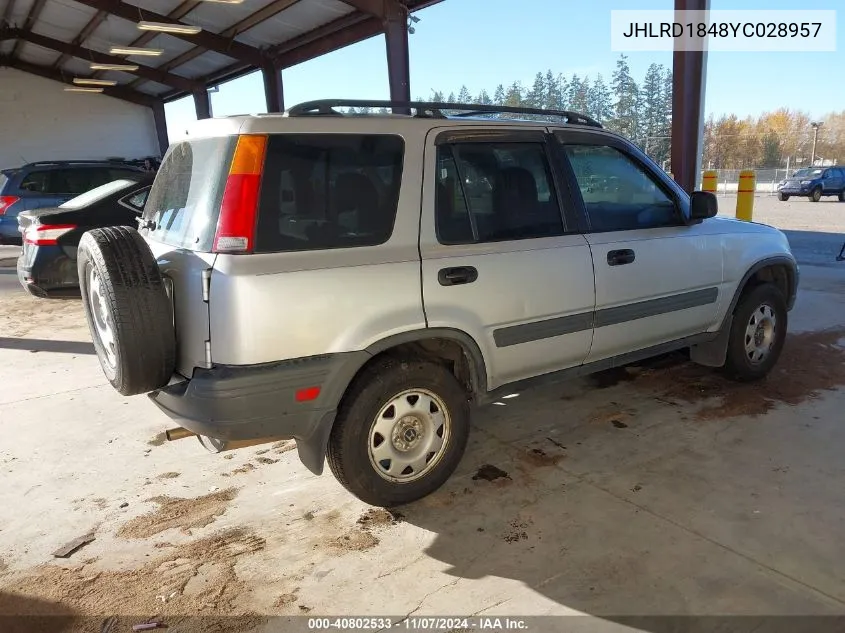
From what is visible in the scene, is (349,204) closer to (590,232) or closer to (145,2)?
(590,232)

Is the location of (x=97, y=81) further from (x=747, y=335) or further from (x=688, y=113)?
(x=747, y=335)

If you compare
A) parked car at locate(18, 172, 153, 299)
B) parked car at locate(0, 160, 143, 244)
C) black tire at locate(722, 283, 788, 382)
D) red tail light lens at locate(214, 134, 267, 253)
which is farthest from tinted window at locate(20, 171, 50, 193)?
black tire at locate(722, 283, 788, 382)

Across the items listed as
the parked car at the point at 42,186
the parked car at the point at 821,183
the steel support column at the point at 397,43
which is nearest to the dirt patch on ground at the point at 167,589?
the parked car at the point at 42,186

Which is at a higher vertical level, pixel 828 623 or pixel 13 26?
pixel 13 26

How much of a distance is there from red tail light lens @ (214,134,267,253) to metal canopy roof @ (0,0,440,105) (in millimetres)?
11809

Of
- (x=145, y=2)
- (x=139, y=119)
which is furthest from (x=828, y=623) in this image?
(x=139, y=119)

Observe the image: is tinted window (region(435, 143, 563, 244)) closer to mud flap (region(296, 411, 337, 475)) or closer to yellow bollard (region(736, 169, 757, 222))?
mud flap (region(296, 411, 337, 475))

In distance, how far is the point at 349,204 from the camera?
9.14ft

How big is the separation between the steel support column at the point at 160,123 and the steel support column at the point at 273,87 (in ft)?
42.2

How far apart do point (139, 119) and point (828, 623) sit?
33.3m

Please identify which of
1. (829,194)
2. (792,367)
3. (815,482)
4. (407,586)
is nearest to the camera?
(407,586)

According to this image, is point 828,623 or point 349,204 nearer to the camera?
point 828,623

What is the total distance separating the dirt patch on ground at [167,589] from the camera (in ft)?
7.88

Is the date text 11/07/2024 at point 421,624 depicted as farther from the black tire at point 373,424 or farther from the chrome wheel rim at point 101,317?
the chrome wheel rim at point 101,317
